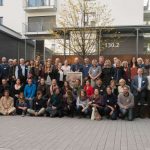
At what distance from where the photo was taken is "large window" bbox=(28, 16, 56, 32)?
48188mm

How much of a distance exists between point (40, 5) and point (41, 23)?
229cm

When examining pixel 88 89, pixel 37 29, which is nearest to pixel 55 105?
pixel 88 89

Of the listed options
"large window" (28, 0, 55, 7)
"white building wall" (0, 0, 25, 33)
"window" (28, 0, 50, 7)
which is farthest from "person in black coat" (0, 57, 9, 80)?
"white building wall" (0, 0, 25, 33)

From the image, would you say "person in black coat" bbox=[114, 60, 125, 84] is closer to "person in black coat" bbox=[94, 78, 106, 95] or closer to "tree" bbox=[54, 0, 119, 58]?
"person in black coat" bbox=[94, 78, 106, 95]

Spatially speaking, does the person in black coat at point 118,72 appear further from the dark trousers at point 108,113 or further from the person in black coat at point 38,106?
the person in black coat at point 38,106

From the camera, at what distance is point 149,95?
52.9 feet

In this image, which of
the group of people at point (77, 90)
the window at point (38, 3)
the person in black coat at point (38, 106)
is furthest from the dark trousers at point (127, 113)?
the window at point (38, 3)

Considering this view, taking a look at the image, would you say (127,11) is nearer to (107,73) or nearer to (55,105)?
(107,73)

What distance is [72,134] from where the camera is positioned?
11234 mm

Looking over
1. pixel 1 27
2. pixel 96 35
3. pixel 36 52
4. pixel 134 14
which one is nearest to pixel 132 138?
pixel 96 35

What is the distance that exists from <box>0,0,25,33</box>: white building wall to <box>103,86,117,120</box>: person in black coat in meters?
36.8

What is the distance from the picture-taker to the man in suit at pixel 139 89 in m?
15.9

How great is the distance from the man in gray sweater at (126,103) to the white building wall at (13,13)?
37206 mm

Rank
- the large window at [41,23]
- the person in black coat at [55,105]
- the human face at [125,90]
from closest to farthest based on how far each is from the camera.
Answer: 1. the human face at [125,90]
2. the person in black coat at [55,105]
3. the large window at [41,23]
